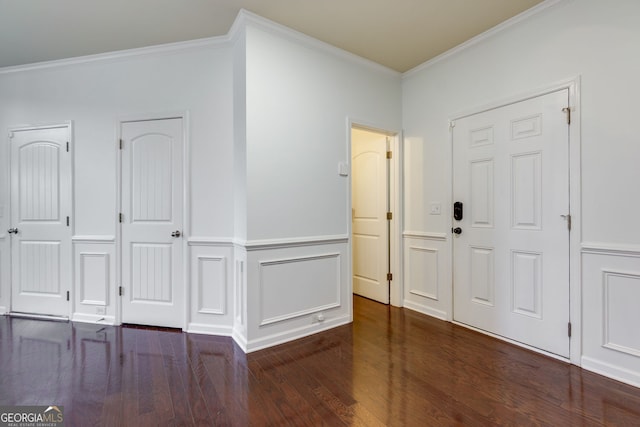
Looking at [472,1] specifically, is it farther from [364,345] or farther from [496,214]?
[364,345]

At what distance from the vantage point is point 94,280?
300cm

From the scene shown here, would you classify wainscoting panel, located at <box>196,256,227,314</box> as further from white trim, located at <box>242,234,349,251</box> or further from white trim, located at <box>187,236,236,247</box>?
white trim, located at <box>242,234,349,251</box>

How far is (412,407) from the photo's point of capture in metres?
1.70

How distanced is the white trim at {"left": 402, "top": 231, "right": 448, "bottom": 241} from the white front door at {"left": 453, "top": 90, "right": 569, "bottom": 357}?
0.13 m

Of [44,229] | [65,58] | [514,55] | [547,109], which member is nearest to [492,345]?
[547,109]

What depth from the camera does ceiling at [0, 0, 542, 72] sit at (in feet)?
7.50

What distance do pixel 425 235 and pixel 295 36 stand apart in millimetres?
2383

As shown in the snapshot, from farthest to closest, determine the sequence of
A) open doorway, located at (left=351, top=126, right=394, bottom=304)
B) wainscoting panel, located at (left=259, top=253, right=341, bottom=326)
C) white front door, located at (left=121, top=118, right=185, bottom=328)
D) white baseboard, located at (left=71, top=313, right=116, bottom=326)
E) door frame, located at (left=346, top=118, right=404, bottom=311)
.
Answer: open doorway, located at (left=351, top=126, right=394, bottom=304) < door frame, located at (left=346, top=118, right=404, bottom=311) < white baseboard, located at (left=71, top=313, right=116, bottom=326) < white front door, located at (left=121, top=118, right=185, bottom=328) < wainscoting panel, located at (left=259, top=253, right=341, bottom=326)

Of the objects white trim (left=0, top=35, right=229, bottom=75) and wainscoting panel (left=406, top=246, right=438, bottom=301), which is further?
wainscoting panel (left=406, top=246, right=438, bottom=301)

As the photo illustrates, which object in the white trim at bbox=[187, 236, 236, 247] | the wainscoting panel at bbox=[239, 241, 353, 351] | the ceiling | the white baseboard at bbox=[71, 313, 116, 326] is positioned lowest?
the white baseboard at bbox=[71, 313, 116, 326]

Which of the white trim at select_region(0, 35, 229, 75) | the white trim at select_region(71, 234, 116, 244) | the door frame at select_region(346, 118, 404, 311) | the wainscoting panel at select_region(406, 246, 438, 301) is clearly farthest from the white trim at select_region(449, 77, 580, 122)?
the white trim at select_region(71, 234, 116, 244)

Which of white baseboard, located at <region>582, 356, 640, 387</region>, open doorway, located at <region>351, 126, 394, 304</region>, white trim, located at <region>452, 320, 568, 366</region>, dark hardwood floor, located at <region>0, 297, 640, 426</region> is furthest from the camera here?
open doorway, located at <region>351, 126, 394, 304</region>

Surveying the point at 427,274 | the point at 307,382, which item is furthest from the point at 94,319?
the point at 427,274

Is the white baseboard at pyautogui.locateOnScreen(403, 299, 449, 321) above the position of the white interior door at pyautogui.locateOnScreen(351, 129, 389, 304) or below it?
below
